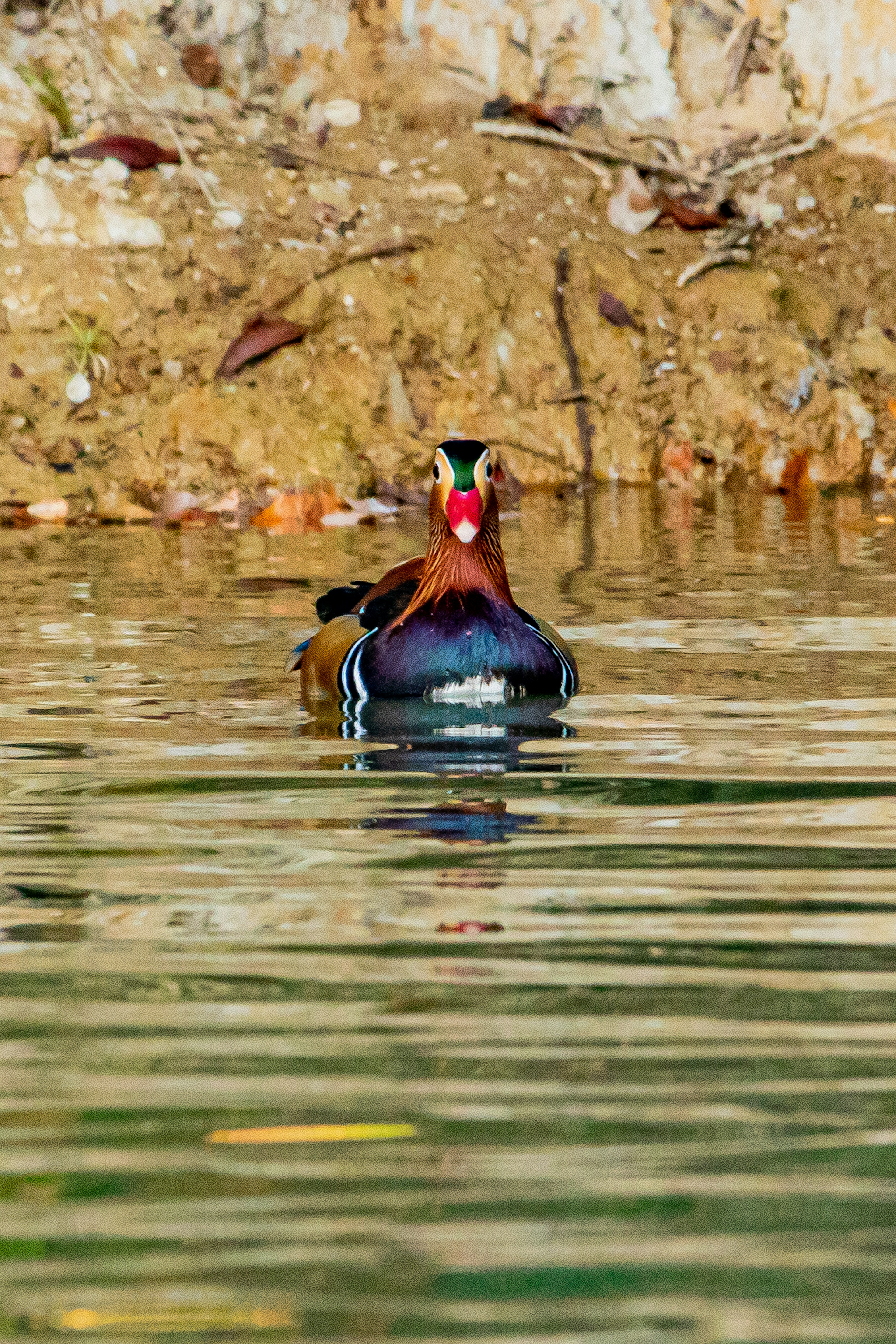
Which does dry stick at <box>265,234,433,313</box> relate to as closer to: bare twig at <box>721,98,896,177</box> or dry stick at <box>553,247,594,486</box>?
dry stick at <box>553,247,594,486</box>

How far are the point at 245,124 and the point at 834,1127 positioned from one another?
41.4 ft

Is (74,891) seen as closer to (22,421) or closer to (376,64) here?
(22,421)

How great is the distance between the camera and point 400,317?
13.3 metres

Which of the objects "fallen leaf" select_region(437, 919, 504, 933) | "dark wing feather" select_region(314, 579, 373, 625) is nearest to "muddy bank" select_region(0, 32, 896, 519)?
"dark wing feather" select_region(314, 579, 373, 625)

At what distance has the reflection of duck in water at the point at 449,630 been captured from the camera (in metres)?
6.19

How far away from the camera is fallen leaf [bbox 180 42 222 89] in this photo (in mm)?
14266

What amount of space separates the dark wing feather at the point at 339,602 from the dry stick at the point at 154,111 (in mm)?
6852

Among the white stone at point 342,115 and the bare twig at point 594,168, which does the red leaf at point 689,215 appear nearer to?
the bare twig at point 594,168

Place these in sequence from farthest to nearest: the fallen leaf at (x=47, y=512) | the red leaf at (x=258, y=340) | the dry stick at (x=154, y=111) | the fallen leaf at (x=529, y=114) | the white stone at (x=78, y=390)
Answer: the fallen leaf at (x=529, y=114) → the dry stick at (x=154, y=111) → the red leaf at (x=258, y=340) → the white stone at (x=78, y=390) → the fallen leaf at (x=47, y=512)

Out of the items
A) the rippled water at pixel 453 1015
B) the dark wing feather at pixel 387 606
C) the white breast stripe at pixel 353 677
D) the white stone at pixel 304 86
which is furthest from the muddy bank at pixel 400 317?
the rippled water at pixel 453 1015

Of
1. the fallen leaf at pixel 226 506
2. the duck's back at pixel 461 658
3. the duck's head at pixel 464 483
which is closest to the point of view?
the duck's back at pixel 461 658

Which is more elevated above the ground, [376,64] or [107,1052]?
[376,64]

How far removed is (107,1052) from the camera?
8.98 feet

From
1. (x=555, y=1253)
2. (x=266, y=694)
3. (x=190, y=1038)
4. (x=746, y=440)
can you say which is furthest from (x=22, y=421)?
(x=555, y=1253)
